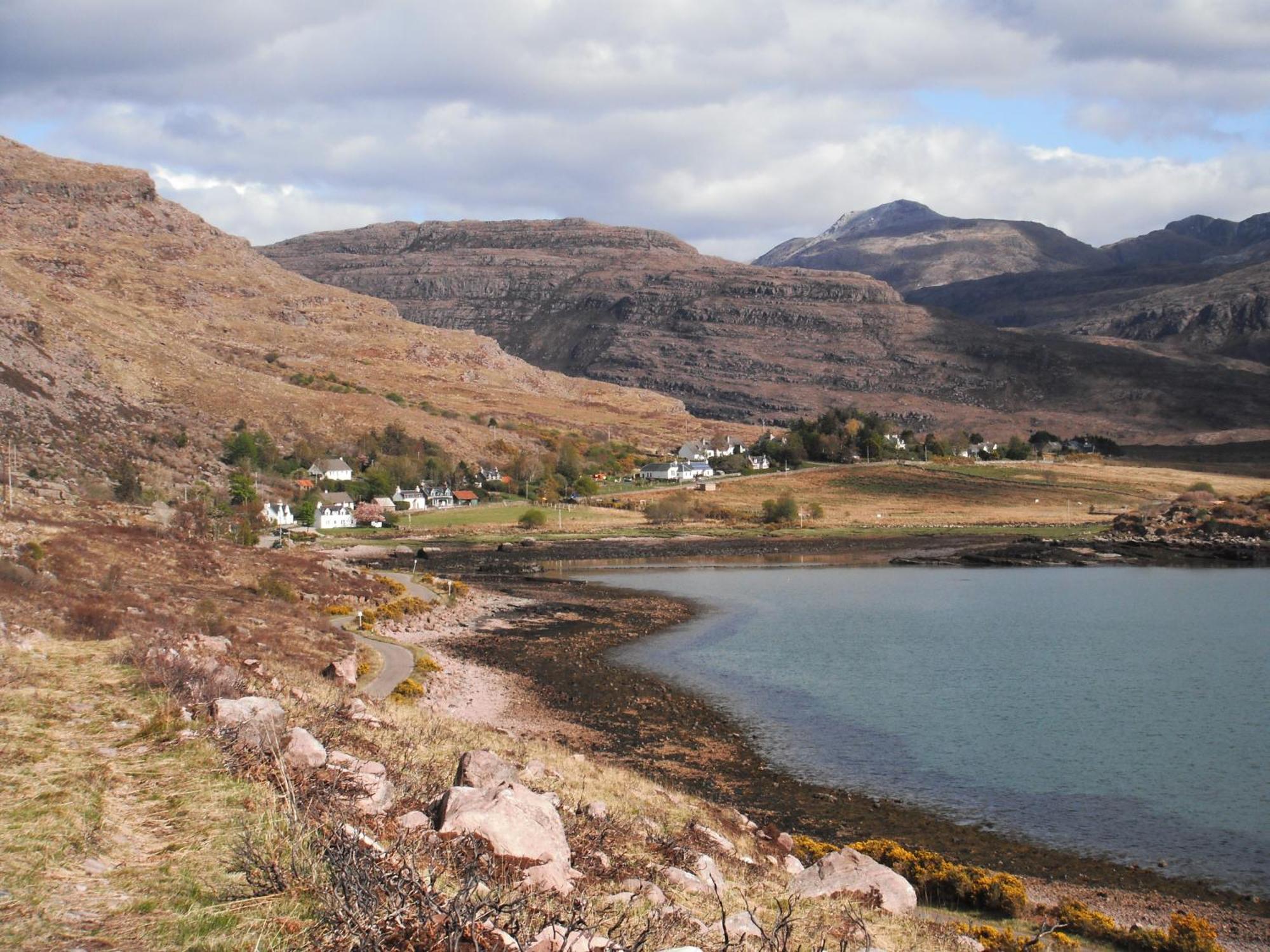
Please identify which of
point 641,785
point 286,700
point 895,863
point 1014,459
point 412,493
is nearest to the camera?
point 286,700

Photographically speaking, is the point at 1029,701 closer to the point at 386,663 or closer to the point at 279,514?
the point at 386,663

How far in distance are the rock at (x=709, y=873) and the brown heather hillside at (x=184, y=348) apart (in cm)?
6568

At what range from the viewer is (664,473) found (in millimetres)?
129500

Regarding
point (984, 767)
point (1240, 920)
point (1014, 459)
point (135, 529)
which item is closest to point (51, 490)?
point (135, 529)

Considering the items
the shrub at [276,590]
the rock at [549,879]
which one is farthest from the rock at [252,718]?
the shrub at [276,590]

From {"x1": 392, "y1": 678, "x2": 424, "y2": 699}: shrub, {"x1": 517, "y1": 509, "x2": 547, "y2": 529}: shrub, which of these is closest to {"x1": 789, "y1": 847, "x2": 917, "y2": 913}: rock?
{"x1": 392, "y1": 678, "x2": 424, "y2": 699}: shrub

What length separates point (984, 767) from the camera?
23.9 meters

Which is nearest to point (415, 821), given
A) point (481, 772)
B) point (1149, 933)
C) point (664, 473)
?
point (481, 772)

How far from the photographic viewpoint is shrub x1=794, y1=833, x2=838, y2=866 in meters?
16.7

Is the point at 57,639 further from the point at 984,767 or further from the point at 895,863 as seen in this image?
the point at 984,767

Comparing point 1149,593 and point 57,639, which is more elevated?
point 57,639

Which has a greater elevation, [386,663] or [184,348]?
[184,348]

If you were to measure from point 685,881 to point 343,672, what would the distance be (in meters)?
16.2

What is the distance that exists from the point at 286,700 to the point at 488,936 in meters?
9.65
